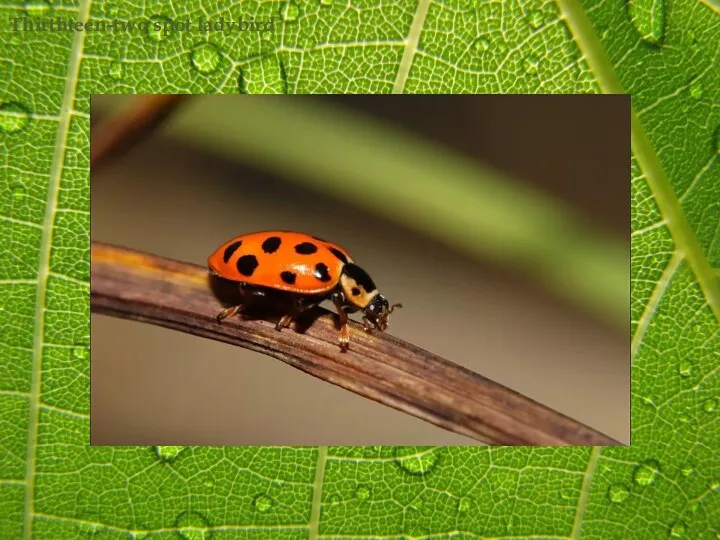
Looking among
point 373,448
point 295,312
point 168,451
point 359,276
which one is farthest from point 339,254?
point 168,451

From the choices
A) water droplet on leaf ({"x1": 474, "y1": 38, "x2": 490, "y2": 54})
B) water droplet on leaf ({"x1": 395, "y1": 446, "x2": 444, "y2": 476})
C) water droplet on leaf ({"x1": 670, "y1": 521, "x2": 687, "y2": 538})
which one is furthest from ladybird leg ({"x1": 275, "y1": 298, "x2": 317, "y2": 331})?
water droplet on leaf ({"x1": 670, "y1": 521, "x2": 687, "y2": 538})

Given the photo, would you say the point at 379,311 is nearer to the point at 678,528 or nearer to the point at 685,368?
the point at 685,368

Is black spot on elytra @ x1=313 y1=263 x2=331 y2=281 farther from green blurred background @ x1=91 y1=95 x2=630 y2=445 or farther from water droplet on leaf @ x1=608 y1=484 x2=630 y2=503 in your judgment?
water droplet on leaf @ x1=608 y1=484 x2=630 y2=503

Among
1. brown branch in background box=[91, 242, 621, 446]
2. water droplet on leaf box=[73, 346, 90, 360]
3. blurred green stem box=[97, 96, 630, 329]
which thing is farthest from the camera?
water droplet on leaf box=[73, 346, 90, 360]

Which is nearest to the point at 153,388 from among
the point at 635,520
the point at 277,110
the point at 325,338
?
the point at 325,338

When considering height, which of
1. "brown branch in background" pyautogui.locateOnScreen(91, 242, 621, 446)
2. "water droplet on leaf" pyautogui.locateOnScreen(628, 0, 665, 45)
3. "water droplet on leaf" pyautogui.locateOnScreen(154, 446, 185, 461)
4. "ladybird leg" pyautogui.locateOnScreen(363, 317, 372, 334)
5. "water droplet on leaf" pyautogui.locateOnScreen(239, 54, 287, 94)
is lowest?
"water droplet on leaf" pyautogui.locateOnScreen(154, 446, 185, 461)

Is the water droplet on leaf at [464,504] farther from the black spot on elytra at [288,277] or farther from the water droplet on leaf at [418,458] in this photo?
the black spot on elytra at [288,277]

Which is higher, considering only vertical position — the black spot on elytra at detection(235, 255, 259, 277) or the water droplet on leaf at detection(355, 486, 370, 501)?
the black spot on elytra at detection(235, 255, 259, 277)
